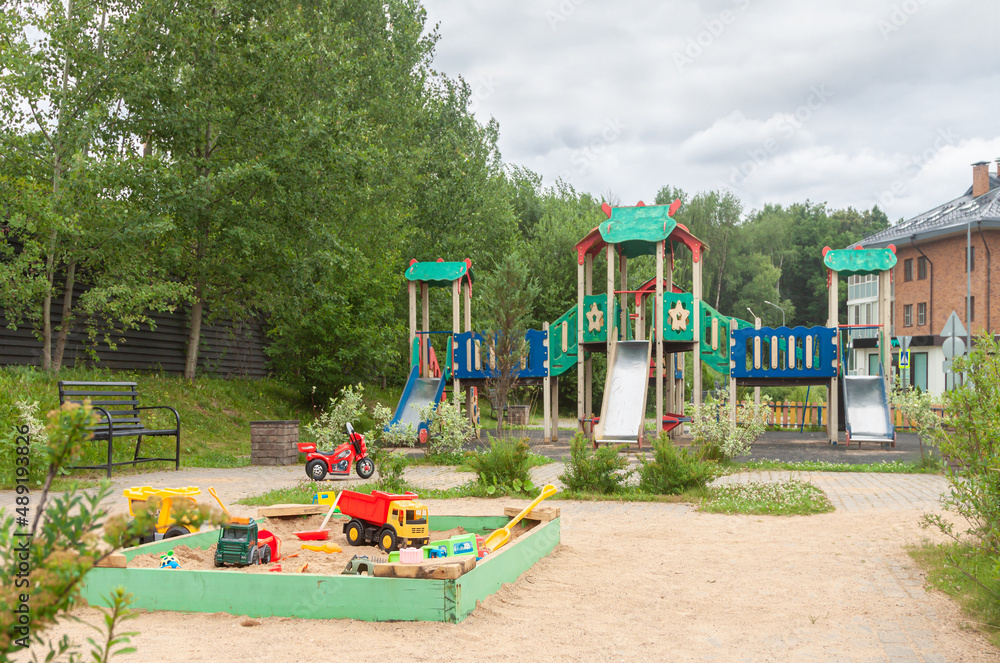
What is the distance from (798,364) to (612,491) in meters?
9.65

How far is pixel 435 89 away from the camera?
119ft

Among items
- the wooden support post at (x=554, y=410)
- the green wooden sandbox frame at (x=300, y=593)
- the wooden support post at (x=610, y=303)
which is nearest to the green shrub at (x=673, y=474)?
the green wooden sandbox frame at (x=300, y=593)

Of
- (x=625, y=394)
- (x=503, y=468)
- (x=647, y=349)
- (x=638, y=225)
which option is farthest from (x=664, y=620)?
(x=638, y=225)

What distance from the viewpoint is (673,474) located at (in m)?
9.83

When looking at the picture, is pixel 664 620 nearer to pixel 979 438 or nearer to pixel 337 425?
pixel 979 438

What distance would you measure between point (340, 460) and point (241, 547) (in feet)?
20.4

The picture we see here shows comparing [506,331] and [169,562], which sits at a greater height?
[506,331]

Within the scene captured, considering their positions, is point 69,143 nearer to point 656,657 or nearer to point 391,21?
point 656,657

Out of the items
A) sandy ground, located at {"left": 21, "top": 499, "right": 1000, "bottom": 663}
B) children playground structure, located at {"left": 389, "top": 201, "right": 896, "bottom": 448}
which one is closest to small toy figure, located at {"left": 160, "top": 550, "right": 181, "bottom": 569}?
sandy ground, located at {"left": 21, "top": 499, "right": 1000, "bottom": 663}

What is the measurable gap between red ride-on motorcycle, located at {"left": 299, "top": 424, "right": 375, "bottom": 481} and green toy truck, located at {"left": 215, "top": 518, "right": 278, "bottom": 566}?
5.71 m

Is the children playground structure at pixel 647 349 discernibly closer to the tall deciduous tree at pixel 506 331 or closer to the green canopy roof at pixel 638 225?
the green canopy roof at pixel 638 225

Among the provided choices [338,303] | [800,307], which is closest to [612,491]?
[338,303]

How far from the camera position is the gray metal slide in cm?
1669

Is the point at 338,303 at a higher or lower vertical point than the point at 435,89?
lower
